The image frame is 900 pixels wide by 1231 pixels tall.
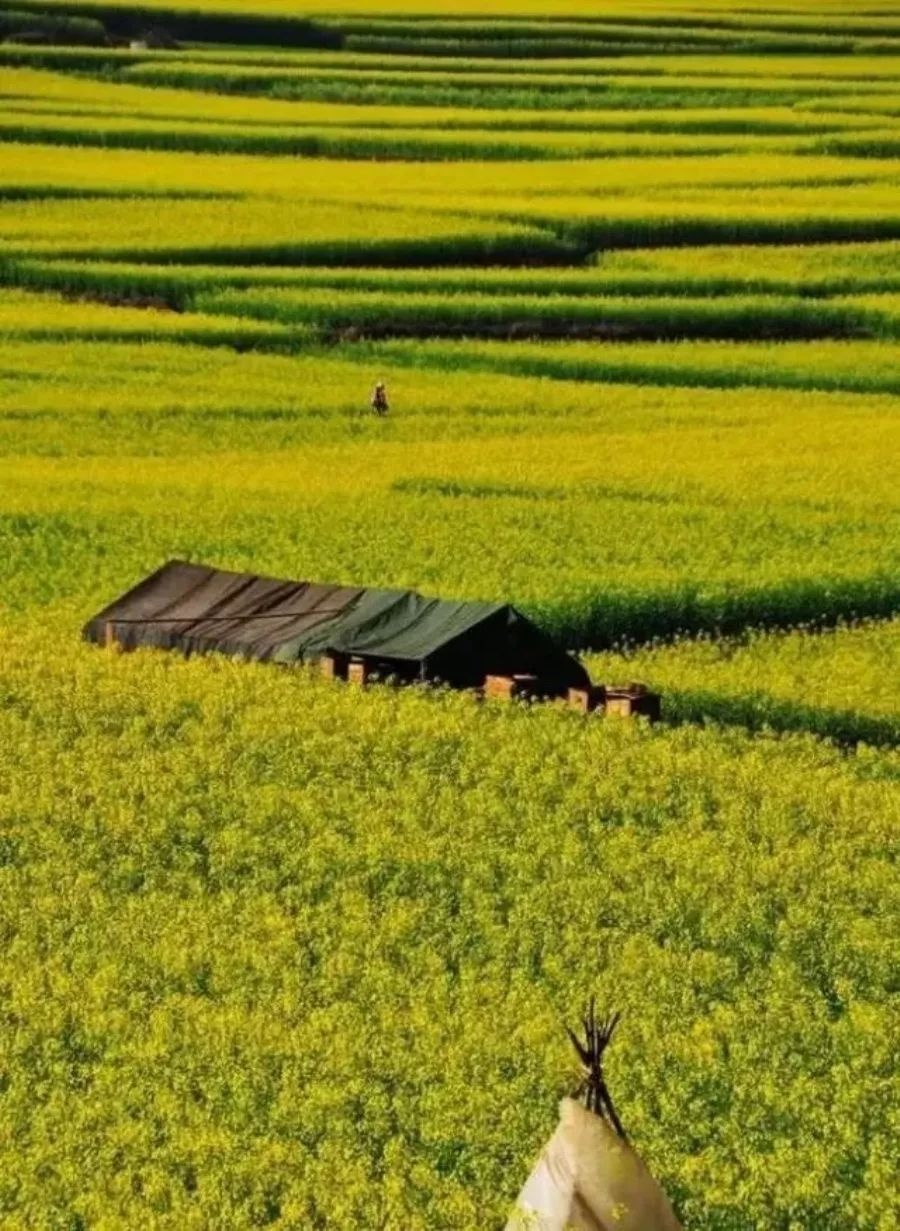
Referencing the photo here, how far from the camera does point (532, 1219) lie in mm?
9773

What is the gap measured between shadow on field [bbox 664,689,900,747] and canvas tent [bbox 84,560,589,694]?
728 millimetres

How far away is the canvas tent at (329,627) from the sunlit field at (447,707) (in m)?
0.50

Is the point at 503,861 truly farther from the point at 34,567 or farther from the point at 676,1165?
the point at 34,567

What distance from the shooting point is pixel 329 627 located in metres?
20.4

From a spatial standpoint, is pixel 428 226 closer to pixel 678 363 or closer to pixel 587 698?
pixel 678 363

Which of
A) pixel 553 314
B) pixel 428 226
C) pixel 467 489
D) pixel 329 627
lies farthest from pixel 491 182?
pixel 329 627

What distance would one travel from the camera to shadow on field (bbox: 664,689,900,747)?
64.0 ft

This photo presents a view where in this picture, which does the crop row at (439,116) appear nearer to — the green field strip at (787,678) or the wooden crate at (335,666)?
the green field strip at (787,678)

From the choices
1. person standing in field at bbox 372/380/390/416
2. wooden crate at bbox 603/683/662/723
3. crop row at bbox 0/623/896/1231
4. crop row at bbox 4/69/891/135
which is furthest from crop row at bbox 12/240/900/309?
crop row at bbox 0/623/896/1231

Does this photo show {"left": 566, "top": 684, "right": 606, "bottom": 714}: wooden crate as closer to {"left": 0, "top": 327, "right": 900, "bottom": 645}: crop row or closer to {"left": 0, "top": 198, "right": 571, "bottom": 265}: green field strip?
{"left": 0, "top": 327, "right": 900, "bottom": 645}: crop row

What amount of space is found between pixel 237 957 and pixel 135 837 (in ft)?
7.42

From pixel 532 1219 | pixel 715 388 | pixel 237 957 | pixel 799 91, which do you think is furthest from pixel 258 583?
pixel 799 91

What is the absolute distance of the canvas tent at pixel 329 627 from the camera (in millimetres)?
19797

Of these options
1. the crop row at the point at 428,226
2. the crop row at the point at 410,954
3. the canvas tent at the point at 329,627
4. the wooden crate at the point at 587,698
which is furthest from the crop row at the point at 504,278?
the crop row at the point at 410,954
